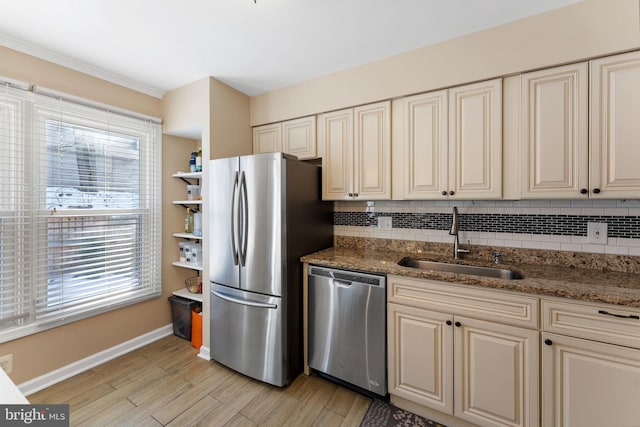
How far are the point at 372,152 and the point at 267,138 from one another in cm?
112

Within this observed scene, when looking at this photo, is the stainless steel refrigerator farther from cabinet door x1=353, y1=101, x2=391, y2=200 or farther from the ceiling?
the ceiling

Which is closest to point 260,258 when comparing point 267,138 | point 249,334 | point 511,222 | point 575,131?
point 249,334

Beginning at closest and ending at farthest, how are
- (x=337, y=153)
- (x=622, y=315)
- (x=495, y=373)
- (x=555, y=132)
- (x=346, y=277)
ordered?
(x=622, y=315) → (x=495, y=373) → (x=555, y=132) → (x=346, y=277) → (x=337, y=153)

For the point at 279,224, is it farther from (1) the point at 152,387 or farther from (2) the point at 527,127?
(2) the point at 527,127

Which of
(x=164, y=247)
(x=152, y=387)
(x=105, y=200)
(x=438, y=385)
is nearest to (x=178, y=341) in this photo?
(x=152, y=387)

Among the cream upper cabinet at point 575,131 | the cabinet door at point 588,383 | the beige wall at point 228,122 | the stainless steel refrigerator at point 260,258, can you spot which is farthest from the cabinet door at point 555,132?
the beige wall at point 228,122

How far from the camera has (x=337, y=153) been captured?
2404mm

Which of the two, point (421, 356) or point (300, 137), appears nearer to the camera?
point (421, 356)

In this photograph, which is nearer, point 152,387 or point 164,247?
point 152,387

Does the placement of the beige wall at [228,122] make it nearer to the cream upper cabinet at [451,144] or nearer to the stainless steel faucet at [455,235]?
the cream upper cabinet at [451,144]

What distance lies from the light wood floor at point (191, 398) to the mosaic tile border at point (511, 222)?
4.54ft

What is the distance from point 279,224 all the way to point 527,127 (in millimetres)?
1748

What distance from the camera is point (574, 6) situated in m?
1.57

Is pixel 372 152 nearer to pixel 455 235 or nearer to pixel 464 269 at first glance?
pixel 455 235
